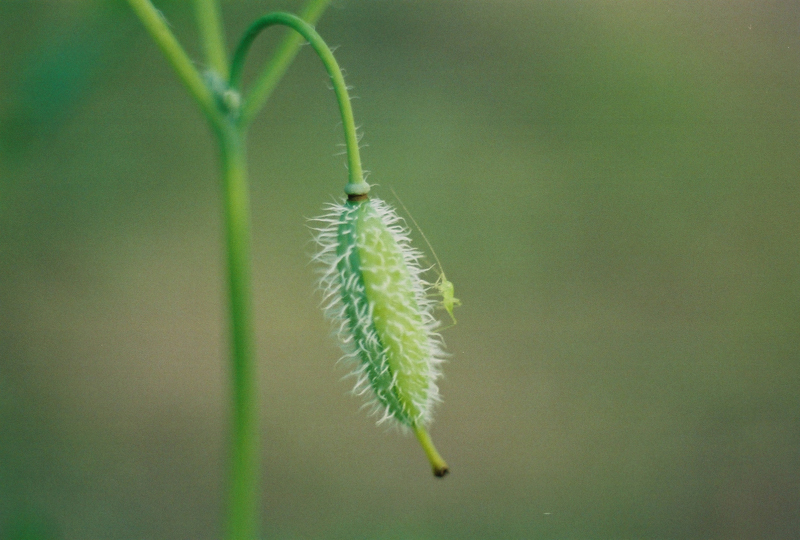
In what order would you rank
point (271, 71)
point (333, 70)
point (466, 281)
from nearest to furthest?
point (333, 70) → point (271, 71) → point (466, 281)

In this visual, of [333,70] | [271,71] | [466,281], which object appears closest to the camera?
[333,70]

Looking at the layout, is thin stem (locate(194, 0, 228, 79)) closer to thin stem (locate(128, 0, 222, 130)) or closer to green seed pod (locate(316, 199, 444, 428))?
thin stem (locate(128, 0, 222, 130))

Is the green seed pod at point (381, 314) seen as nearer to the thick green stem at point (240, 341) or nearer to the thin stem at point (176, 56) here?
the thick green stem at point (240, 341)

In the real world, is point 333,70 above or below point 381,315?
above

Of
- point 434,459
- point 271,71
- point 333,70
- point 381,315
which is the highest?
point 271,71

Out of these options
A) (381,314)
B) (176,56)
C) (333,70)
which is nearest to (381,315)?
(381,314)

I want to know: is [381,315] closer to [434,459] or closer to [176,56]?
[434,459]

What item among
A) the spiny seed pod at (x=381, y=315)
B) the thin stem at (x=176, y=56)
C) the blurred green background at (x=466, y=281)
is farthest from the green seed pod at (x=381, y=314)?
the blurred green background at (x=466, y=281)
